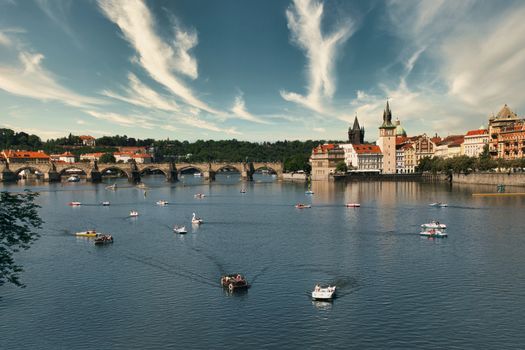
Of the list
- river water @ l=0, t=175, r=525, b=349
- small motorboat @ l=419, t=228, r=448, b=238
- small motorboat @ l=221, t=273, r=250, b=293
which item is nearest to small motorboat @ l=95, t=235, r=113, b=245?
river water @ l=0, t=175, r=525, b=349

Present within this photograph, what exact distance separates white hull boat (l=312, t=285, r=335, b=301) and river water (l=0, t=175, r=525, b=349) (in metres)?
0.72

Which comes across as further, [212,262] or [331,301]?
[212,262]

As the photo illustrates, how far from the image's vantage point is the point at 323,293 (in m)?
42.4

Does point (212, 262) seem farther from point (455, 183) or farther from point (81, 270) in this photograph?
point (455, 183)

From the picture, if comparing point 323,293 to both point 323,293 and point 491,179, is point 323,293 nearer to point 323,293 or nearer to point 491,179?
point 323,293

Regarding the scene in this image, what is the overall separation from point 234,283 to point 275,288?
3661 mm

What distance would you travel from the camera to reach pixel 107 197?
145625 mm

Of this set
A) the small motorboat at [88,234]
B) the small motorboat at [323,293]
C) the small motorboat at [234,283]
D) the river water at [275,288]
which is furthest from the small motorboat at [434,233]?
the small motorboat at [88,234]

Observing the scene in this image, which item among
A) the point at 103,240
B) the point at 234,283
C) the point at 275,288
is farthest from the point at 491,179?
the point at 234,283

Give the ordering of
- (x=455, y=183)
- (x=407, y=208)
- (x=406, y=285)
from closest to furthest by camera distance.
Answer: (x=406, y=285) < (x=407, y=208) < (x=455, y=183)

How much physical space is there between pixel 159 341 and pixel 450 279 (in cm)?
2769

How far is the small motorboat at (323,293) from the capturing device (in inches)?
1666

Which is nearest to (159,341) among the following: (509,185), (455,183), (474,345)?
(474,345)

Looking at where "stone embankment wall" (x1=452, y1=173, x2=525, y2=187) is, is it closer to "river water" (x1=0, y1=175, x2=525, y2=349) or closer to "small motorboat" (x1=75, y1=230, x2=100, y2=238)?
"river water" (x1=0, y1=175, x2=525, y2=349)
